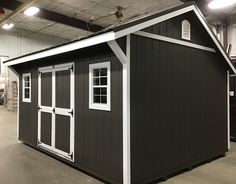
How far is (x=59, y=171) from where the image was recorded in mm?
4359

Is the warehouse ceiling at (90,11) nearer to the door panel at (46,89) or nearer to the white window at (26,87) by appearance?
the white window at (26,87)

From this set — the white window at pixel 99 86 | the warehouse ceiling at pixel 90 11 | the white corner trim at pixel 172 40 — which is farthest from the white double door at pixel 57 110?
the warehouse ceiling at pixel 90 11

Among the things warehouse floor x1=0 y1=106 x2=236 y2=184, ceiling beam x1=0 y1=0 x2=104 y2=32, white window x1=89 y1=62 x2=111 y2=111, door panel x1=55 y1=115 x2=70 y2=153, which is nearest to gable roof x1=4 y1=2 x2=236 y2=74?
white window x1=89 y1=62 x2=111 y2=111

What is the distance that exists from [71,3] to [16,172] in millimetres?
6574

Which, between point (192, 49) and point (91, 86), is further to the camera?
point (192, 49)

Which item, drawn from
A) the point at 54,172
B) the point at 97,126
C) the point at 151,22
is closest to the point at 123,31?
the point at 151,22

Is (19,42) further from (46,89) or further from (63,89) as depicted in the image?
(63,89)

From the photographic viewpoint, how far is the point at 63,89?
491cm

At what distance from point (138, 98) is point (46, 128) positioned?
2.78 meters

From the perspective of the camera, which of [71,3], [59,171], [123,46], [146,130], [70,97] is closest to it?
[123,46]

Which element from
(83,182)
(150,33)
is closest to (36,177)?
(83,182)

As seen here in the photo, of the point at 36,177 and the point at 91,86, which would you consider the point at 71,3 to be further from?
the point at 36,177

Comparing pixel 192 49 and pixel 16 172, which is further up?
pixel 192 49

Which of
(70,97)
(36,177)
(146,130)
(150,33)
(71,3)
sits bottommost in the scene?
(36,177)
